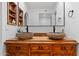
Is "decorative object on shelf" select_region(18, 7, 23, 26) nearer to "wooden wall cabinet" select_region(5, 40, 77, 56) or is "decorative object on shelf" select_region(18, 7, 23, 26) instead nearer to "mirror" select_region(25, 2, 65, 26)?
"mirror" select_region(25, 2, 65, 26)

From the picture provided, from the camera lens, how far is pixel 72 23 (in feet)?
8.25

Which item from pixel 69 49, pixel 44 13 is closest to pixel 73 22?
pixel 69 49

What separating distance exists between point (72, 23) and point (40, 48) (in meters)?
0.85

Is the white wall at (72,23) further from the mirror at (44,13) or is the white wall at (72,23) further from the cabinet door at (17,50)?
the cabinet door at (17,50)

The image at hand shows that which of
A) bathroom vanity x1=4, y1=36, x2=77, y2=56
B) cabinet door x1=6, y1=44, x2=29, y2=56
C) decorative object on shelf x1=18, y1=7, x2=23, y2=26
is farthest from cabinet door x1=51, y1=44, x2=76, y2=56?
decorative object on shelf x1=18, y1=7, x2=23, y2=26

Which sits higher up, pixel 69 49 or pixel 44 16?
pixel 44 16

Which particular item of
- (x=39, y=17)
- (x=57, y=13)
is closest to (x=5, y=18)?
(x=39, y=17)

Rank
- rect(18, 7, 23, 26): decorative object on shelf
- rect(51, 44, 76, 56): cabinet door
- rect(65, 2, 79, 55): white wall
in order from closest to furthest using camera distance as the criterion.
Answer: rect(51, 44, 76, 56): cabinet door
rect(65, 2, 79, 55): white wall
rect(18, 7, 23, 26): decorative object on shelf

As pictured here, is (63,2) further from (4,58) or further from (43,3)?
(4,58)

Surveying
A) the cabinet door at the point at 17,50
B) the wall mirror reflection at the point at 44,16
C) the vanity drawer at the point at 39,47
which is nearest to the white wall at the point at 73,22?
the wall mirror reflection at the point at 44,16

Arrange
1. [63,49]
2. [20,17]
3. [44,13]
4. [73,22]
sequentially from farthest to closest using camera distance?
[20,17]
[44,13]
[73,22]
[63,49]

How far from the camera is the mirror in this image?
285 cm

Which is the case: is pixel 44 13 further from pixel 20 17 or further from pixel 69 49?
pixel 69 49

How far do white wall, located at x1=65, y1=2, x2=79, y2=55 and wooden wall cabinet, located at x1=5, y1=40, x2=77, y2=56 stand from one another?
28cm
